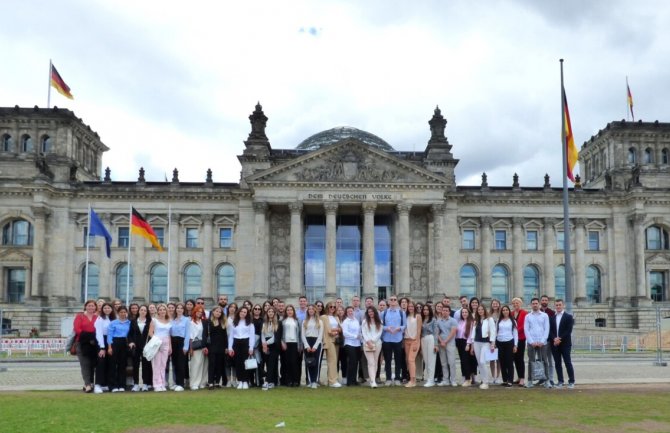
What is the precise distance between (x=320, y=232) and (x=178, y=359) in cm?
4438

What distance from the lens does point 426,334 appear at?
20.9 m

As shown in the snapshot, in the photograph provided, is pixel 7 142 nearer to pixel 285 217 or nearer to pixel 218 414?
pixel 285 217

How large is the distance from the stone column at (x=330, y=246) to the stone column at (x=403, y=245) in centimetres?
560

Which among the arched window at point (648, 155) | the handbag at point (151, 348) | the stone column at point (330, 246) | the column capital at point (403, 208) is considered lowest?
the handbag at point (151, 348)

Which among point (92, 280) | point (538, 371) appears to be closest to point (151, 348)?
point (538, 371)

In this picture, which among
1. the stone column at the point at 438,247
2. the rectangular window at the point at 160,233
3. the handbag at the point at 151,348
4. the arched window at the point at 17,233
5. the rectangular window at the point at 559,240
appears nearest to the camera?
the handbag at the point at 151,348

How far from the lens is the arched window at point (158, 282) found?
63.1m

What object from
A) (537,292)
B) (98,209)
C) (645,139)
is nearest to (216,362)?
(98,209)

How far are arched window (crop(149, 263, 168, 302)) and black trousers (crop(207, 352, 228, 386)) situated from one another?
44612 millimetres

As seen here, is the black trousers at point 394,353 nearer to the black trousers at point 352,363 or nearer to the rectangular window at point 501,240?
the black trousers at point 352,363

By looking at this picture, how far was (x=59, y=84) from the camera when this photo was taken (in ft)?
195

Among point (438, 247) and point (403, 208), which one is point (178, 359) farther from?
point (438, 247)

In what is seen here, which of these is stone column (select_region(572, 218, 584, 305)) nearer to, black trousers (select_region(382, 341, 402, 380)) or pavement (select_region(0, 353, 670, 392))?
pavement (select_region(0, 353, 670, 392))

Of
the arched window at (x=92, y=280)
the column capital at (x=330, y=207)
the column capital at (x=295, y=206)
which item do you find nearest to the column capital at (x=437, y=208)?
the column capital at (x=330, y=207)
